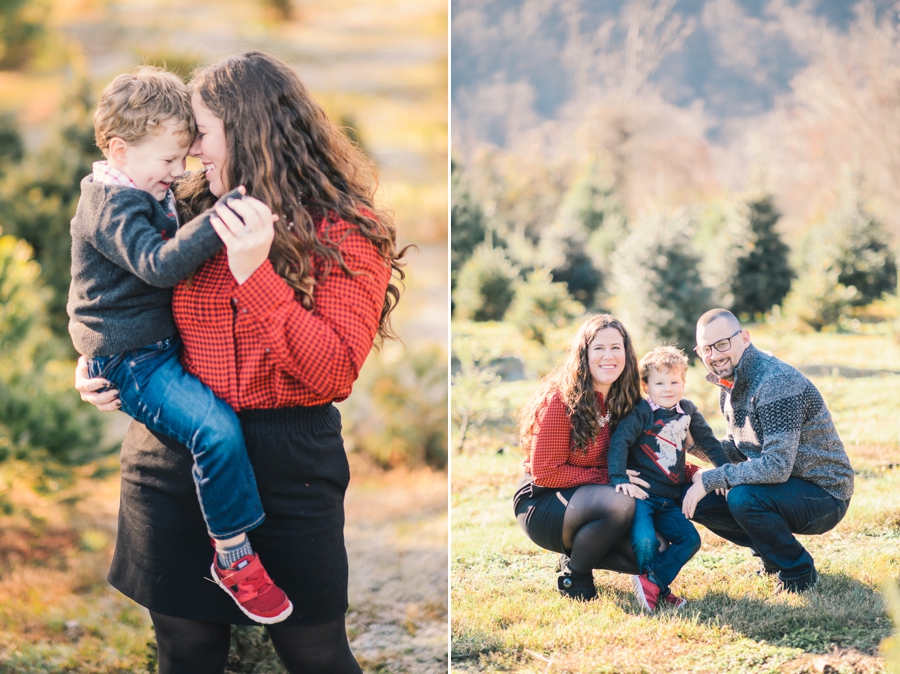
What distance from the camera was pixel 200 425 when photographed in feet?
5.29

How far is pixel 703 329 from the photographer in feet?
8.05

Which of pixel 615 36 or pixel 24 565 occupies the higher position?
pixel 615 36

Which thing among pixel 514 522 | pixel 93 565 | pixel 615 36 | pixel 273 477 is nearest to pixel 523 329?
pixel 514 522

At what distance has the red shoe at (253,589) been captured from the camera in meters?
1.66

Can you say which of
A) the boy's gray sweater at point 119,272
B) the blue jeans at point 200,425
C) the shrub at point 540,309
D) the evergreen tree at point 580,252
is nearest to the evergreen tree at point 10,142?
the shrub at point 540,309

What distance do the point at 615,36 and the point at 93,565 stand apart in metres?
16.7

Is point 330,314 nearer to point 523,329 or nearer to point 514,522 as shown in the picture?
point 514,522

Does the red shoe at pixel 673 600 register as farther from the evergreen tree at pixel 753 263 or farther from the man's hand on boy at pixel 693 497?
the evergreen tree at pixel 753 263

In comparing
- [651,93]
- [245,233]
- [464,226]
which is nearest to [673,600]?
[245,233]

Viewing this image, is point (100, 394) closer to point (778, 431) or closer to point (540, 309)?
point (778, 431)

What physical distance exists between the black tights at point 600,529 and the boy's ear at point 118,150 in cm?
170

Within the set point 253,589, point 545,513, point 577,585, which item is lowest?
point 577,585

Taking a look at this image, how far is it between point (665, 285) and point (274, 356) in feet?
18.1

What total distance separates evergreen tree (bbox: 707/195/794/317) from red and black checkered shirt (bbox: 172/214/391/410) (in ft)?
24.2
